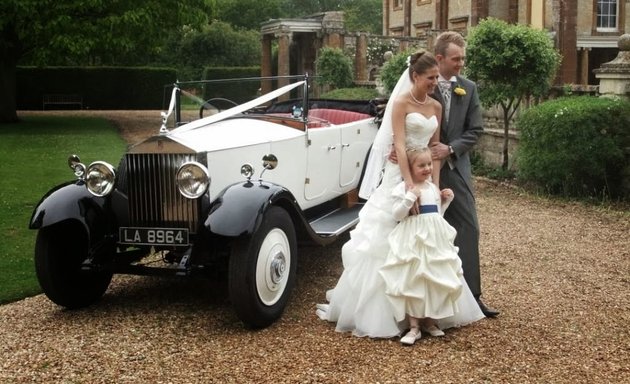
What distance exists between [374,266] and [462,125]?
1.19 m

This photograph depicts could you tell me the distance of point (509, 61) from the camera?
1259cm

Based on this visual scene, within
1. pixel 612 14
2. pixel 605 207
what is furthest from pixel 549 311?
pixel 612 14

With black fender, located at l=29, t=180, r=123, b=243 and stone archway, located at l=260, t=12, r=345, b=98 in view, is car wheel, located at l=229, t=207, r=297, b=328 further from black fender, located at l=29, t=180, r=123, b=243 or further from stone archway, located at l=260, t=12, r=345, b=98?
stone archway, located at l=260, t=12, r=345, b=98

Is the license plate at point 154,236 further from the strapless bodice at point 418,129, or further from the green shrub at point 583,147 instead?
the green shrub at point 583,147

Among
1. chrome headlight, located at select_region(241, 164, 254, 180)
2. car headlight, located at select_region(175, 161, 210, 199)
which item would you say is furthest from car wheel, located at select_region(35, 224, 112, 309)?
chrome headlight, located at select_region(241, 164, 254, 180)

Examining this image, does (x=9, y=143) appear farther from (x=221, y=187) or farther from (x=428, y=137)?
(x=428, y=137)

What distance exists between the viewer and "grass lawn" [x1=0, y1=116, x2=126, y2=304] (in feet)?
23.3

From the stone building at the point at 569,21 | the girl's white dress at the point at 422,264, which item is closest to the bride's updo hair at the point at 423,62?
the girl's white dress at the point at 422,264

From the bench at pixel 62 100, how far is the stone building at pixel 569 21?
623 inches

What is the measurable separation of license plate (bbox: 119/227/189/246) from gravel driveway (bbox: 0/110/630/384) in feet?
1.79

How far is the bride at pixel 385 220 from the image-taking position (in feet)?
16.6

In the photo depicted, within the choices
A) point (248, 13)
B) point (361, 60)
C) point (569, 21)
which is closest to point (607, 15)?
point (569, 21)

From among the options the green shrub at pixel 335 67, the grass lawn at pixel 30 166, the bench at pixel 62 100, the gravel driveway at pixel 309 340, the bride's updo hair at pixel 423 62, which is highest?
the green shrub at pixel 335 67

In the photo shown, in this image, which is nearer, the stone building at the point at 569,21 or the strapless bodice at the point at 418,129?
the strapless bodice at the point at 418,129
